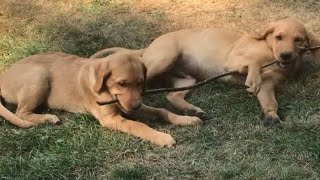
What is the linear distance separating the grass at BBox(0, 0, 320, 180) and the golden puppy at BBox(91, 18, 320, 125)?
140 mm

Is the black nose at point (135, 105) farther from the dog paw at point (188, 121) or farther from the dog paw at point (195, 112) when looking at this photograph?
the dog paw at point (195, 112)

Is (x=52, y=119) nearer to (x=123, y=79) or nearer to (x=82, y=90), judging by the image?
(x=82, y=90)

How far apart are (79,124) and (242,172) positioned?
67.1 inches

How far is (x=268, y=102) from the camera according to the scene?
575 centimetres

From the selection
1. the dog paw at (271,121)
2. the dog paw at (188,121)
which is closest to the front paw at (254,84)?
the dog paw at (271,121)

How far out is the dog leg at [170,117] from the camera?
5.55 meters

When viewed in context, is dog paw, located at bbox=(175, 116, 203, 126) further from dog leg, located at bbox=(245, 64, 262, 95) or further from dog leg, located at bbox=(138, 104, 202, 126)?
dog leg, located at bbox=(245, 64, 262, 95)

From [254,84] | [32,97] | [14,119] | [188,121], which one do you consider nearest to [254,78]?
[254,84]

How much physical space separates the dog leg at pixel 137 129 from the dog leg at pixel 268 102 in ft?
3.12

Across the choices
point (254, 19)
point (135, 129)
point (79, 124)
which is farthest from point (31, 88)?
point (254, 19)

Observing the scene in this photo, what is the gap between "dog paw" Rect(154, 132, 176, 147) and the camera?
16.9ft

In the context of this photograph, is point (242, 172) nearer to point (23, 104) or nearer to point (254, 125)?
point (254, 125)

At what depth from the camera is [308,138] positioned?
513 cm

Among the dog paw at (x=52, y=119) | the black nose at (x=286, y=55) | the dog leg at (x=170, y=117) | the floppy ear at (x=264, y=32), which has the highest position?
the floppy ear at (x=264, y=32)
